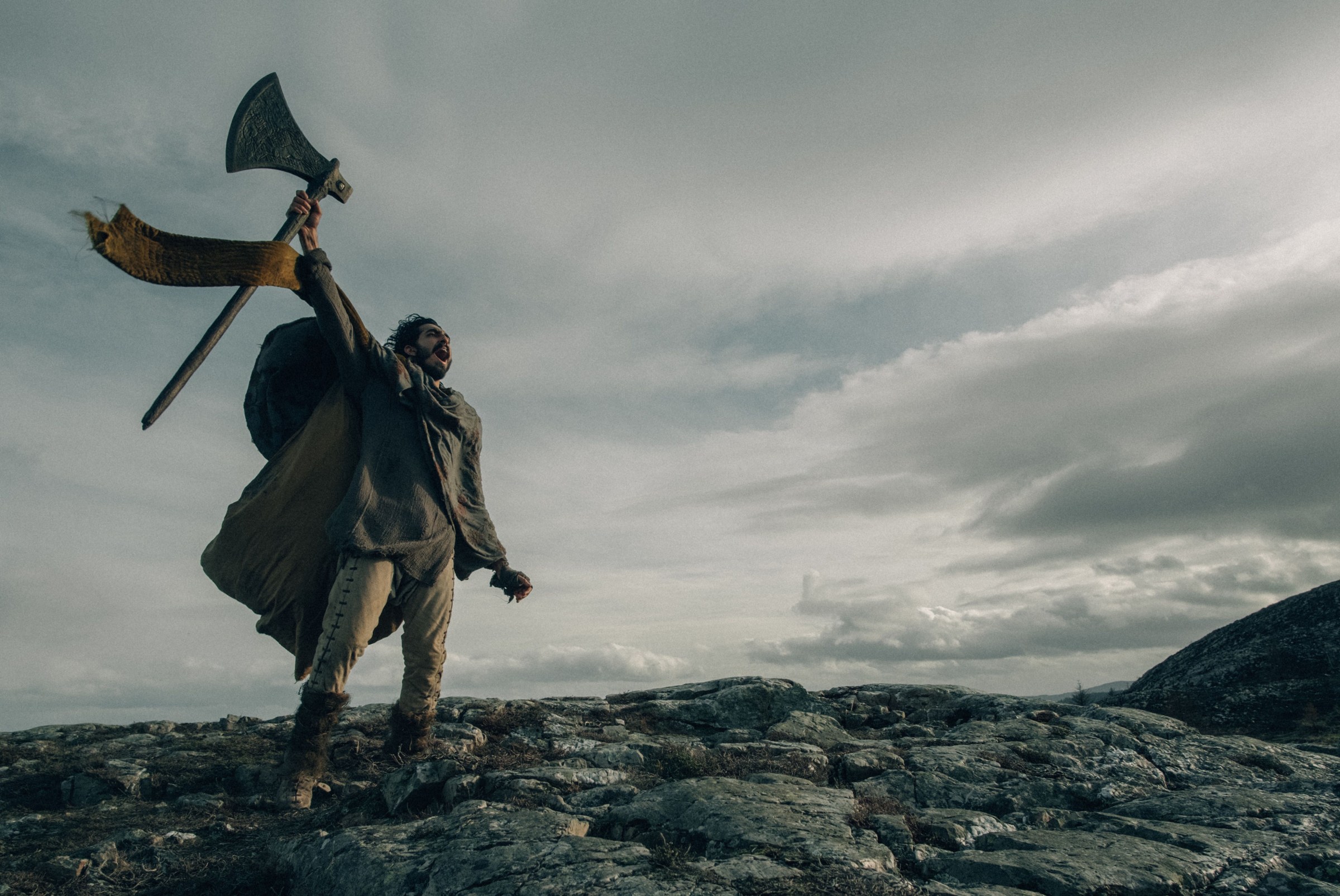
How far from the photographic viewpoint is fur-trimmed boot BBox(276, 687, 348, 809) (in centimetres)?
532

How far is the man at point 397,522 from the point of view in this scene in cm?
548

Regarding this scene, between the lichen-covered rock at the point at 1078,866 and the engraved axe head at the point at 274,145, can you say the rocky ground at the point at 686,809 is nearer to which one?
the lichen-covered rock at the point at 1078,866

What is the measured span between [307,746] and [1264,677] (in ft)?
33.4

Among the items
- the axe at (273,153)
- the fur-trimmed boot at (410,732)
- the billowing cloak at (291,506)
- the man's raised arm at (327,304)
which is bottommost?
the fur-trimmed boot at (410,732)

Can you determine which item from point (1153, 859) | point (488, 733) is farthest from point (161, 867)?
point (1153, 859)

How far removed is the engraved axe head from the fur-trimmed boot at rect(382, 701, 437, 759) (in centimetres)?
419

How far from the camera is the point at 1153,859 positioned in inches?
156

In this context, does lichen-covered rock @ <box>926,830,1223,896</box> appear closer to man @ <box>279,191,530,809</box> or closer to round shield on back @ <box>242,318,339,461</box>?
man @ <box>279,191,530,809</box>

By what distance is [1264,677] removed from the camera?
9.02 meters

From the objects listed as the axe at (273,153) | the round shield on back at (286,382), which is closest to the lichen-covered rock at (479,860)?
the round shield on back at (286,382)

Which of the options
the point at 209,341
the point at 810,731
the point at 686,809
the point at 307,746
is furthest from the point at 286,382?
the point at 810,731

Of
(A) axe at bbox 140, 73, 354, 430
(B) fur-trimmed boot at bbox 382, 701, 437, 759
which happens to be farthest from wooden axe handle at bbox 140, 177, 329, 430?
(B) fur-trimmed boot at bbox 382, 701, 437, 759

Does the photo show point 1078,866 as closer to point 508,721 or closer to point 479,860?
point 479,860

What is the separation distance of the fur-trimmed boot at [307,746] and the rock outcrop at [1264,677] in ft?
29.6
